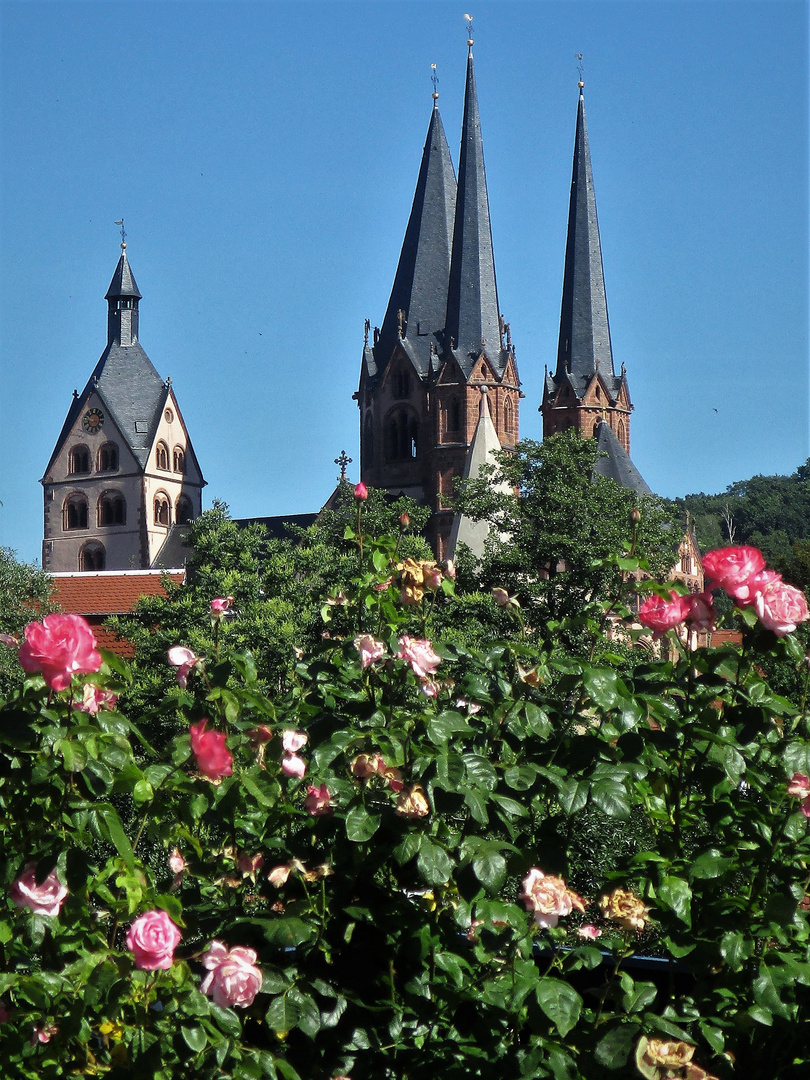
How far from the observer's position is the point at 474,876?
2.73 metres

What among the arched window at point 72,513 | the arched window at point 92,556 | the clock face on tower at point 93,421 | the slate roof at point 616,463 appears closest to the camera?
the slate roof at point 616,463

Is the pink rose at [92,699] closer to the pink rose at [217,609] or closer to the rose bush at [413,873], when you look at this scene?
the rose bush at [413,873]

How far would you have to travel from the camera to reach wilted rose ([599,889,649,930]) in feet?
8.96

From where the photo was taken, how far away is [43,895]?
8.95 feet

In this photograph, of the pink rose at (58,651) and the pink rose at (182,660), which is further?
the pink rose at (182,660)

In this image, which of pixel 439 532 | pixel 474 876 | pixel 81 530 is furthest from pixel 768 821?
pixel 81 530

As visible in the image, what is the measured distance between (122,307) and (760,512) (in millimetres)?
52533

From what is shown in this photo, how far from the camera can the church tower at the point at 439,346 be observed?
6062cm

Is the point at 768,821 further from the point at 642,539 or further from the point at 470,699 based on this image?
the point at 642,539

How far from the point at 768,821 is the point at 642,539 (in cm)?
3154

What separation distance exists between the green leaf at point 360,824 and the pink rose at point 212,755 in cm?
29

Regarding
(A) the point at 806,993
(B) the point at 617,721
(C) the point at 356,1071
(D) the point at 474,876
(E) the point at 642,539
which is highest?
(E) the point at 642,539

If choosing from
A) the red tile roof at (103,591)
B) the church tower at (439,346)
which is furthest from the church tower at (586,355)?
the red tile roof at (103,591)

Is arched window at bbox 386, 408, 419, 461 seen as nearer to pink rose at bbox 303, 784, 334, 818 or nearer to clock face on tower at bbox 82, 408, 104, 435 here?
clock face on tower at bbox 82, 408, 104, 435
